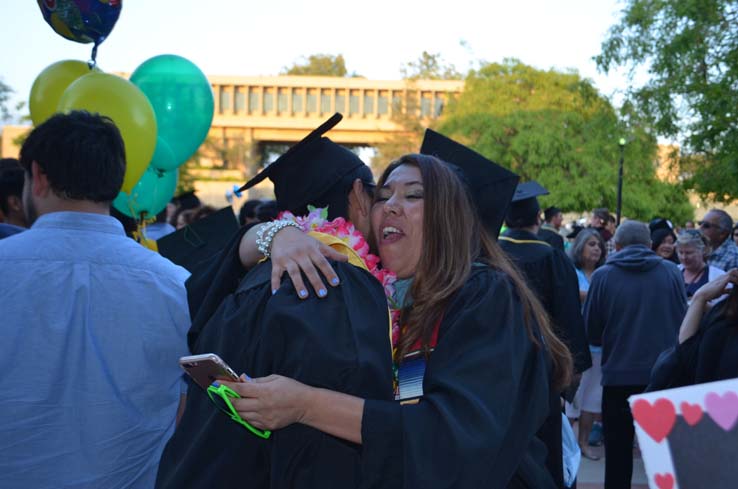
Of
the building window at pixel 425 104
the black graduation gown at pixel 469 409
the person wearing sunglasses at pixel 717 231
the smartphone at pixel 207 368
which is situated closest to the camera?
the smartphone at pixel 207 368

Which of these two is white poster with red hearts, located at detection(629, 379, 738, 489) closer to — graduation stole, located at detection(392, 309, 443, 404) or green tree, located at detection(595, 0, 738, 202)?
graduation stole, located at detection(392, 309, 443, 404)

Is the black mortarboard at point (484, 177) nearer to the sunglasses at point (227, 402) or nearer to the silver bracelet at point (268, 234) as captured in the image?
the silver bracelet at point (268, 234)

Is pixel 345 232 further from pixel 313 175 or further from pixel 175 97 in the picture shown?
pixel 175 97

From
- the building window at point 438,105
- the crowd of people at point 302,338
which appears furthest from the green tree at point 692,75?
the building window at point 438,105

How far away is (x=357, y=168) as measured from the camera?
2.57 metres

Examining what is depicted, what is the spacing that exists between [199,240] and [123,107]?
34.5 inches

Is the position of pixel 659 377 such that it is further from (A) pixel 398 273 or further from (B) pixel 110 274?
(B) pixel 110 274

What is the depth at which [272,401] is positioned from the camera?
1733 millimetres

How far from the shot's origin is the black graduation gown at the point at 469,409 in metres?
1.79

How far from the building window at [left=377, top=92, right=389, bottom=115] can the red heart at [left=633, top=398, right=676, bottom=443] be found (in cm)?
6931

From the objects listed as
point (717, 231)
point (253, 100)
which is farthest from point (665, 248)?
point (253, 100)

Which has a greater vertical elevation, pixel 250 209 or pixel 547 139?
pixel 547 139

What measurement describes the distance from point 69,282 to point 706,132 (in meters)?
14.1

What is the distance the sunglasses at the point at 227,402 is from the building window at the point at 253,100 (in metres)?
69.2
